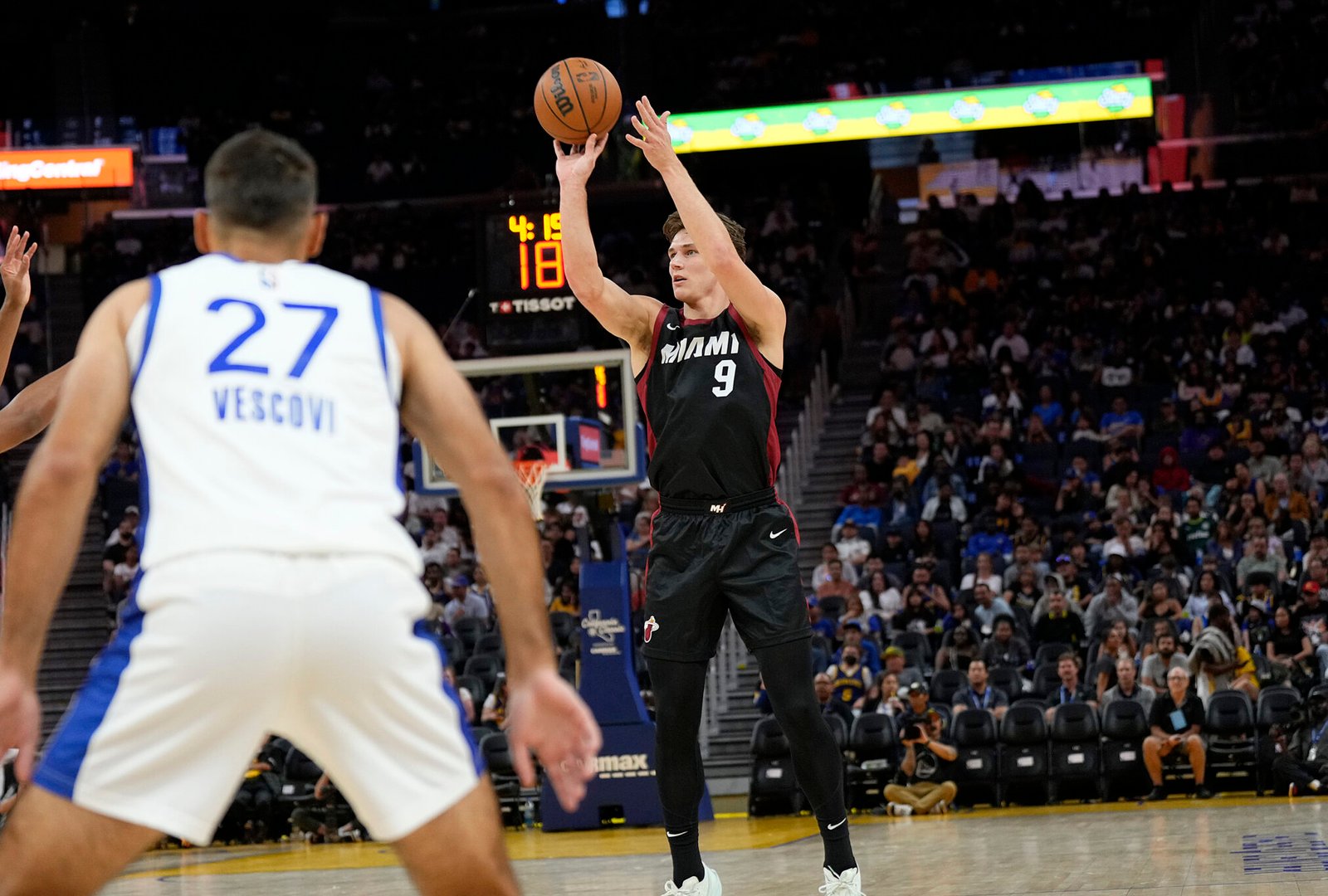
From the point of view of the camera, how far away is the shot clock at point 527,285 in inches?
528

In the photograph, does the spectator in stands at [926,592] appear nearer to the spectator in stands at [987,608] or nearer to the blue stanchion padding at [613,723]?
the spectator in stands at [987,608]

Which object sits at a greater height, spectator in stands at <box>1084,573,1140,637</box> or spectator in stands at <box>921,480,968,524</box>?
spectator in stands at <box>921,480,968,524</box>

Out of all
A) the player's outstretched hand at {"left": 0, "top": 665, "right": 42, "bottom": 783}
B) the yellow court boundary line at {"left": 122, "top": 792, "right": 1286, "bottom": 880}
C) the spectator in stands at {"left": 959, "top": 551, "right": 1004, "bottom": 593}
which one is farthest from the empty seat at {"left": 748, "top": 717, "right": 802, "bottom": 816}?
the player's outstretched hand at {"left": 0, "top": 665, "right": 42, "bottom": 783}

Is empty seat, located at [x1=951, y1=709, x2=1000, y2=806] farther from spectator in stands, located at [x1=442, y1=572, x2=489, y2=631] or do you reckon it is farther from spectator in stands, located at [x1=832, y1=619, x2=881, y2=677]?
spectator in stands, located at [x1=442, y1=572, x2=489, y2=631]

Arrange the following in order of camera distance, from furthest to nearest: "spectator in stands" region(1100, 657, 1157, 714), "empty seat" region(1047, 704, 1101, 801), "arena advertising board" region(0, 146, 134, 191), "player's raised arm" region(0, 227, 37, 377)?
"arena advertising board" region(0, 146, 134, 191) → "spectator in stands" region(1100, 657, 1157, 714) → "empty seat" region(1047, 704, 1101, 801) → "player's raised arm" region(0, 227, 37, 377)

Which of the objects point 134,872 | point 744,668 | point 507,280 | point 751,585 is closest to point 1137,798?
point 744,668

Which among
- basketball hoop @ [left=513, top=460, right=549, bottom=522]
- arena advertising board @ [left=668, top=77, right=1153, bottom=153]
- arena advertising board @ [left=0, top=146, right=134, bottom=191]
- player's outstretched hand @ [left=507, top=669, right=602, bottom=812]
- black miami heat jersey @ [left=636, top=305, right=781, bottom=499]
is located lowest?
basketball hoop @ [left=513, top=460, right=549, bottom=522]

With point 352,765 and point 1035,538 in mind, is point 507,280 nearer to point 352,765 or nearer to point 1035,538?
point 1035,538

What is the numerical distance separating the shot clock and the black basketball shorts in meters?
7.36

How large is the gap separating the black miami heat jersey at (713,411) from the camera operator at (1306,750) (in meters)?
8.65

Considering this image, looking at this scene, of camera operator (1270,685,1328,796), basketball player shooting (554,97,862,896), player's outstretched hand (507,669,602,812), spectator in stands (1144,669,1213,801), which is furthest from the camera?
Result: spectator in stands (1144,669,1213,801)

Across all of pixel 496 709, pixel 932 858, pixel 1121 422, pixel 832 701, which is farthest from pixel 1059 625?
pixel 932 858

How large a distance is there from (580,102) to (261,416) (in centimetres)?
494

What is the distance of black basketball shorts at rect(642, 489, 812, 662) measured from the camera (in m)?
6.06
